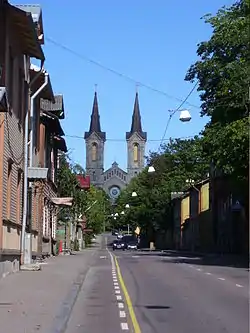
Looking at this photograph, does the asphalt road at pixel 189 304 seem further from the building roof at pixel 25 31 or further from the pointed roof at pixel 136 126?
the pointed roof at pixel 136 126

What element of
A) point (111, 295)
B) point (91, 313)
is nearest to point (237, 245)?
point (111, 295)

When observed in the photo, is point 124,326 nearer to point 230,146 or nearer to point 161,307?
point 161,307

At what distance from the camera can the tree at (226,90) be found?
3469cm

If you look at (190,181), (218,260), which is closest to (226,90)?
(218,260)

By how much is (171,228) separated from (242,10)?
223 feet

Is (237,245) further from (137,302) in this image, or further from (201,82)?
(137,302)

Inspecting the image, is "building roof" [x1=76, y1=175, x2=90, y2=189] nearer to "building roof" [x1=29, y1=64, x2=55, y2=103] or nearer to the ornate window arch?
"building roof" [x1=29, y1=64, x2=55, y2=103]

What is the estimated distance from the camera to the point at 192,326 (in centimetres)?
1280

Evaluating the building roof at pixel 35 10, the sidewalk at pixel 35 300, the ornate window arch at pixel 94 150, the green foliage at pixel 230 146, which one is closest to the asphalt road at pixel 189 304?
the sidewalk at pixel 35 300

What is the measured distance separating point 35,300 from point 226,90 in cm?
2173

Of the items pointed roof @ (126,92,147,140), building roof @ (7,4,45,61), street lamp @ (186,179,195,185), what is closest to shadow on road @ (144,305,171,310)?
building roof @ (7,4,45,61)

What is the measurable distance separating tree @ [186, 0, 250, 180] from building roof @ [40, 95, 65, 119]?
9382mm

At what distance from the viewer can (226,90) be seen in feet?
119

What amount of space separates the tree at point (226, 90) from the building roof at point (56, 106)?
9382mm
